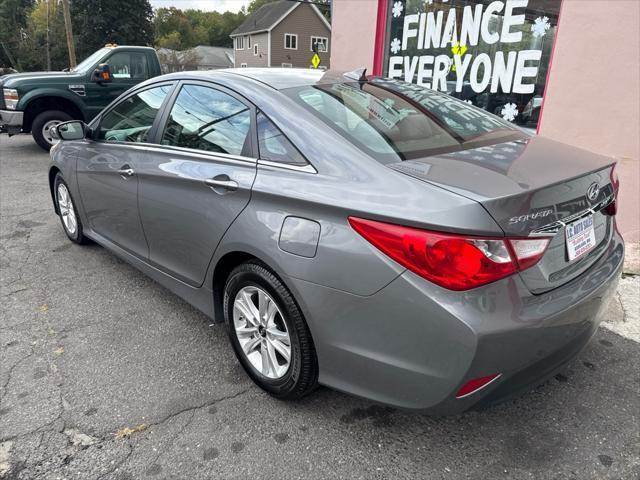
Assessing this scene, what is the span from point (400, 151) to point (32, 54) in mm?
48613

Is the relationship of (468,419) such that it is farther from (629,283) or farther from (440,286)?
(629,283)

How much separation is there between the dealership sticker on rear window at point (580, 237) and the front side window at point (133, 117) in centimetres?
249

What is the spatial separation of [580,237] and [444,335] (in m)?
0.79

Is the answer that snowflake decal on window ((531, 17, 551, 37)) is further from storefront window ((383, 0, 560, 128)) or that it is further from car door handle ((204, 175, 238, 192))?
car door handle ((204, 175, 238, 192))

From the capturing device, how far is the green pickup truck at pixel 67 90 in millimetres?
8641

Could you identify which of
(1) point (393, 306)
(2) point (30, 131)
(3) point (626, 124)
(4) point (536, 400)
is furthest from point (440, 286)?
(2) point (30, 131)

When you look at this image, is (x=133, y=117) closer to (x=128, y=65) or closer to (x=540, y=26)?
(x=540, y=26)

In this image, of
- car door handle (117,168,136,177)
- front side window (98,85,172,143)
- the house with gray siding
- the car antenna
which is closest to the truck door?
front side window (98,85,172,143)

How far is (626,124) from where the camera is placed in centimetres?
451

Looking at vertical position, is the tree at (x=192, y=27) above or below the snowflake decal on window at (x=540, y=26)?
above

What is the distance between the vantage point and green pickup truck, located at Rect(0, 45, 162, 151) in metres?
8.64

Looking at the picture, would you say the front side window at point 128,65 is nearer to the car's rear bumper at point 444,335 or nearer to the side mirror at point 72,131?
the side mirror at point 72,131

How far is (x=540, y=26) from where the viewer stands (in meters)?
5.32

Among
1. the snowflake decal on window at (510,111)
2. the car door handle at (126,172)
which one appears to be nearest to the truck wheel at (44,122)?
the car door handle at (126,172)
